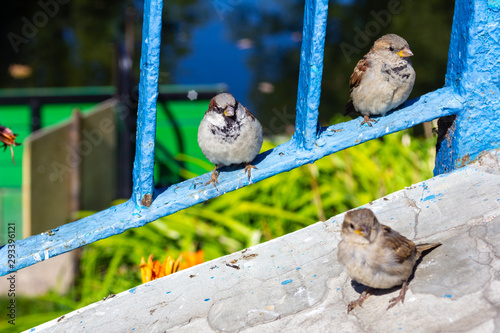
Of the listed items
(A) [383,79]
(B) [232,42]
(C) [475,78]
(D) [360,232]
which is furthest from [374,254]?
(B) [232,42]

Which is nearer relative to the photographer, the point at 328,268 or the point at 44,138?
the point at 328,268

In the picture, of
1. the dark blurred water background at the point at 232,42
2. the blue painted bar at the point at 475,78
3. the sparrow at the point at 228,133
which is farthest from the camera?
the dark blurred water background at the point at 232,42

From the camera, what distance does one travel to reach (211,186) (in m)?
2.07

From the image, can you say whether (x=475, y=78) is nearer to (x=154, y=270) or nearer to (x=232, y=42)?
(x=154, y=270)

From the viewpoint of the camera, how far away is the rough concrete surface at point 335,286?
174cm

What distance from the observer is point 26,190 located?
485 centimetres

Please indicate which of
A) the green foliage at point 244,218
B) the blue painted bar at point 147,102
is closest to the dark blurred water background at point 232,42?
the green foliage at point 244,218

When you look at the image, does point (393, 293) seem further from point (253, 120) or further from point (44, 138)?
point (44, 138)

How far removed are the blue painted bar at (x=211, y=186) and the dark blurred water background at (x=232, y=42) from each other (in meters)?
4.88

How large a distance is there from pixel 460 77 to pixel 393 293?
3.10ft

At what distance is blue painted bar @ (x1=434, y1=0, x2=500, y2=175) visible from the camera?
220cm

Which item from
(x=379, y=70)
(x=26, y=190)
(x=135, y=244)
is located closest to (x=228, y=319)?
(x=379, y=70)

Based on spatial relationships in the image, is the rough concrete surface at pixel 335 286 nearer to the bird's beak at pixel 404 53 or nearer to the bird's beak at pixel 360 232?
the bird's beak at pixel 360 232

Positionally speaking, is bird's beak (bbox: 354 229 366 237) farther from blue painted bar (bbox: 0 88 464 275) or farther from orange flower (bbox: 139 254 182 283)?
orange flower (bbox: 139 254 182 283)
